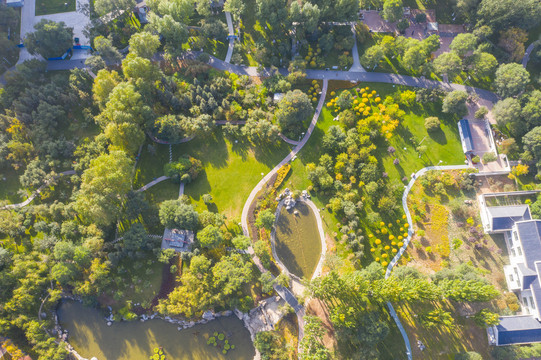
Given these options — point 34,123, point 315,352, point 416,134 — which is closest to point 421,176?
point 416,134

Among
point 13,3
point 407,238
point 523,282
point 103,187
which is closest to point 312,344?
point 407,238

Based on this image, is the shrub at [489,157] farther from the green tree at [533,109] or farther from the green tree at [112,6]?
the green tree at [112,6]

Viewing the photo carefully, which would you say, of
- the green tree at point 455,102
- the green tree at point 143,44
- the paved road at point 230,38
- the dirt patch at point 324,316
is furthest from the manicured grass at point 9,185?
the green tree at point 455,102

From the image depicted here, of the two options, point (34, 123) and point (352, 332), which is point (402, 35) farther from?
point (34, 123)

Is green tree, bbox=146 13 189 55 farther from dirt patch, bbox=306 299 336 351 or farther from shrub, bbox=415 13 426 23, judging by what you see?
dirt patch, bbox=306 299 336 351

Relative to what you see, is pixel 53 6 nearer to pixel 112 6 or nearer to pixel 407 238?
pixel 112 6
